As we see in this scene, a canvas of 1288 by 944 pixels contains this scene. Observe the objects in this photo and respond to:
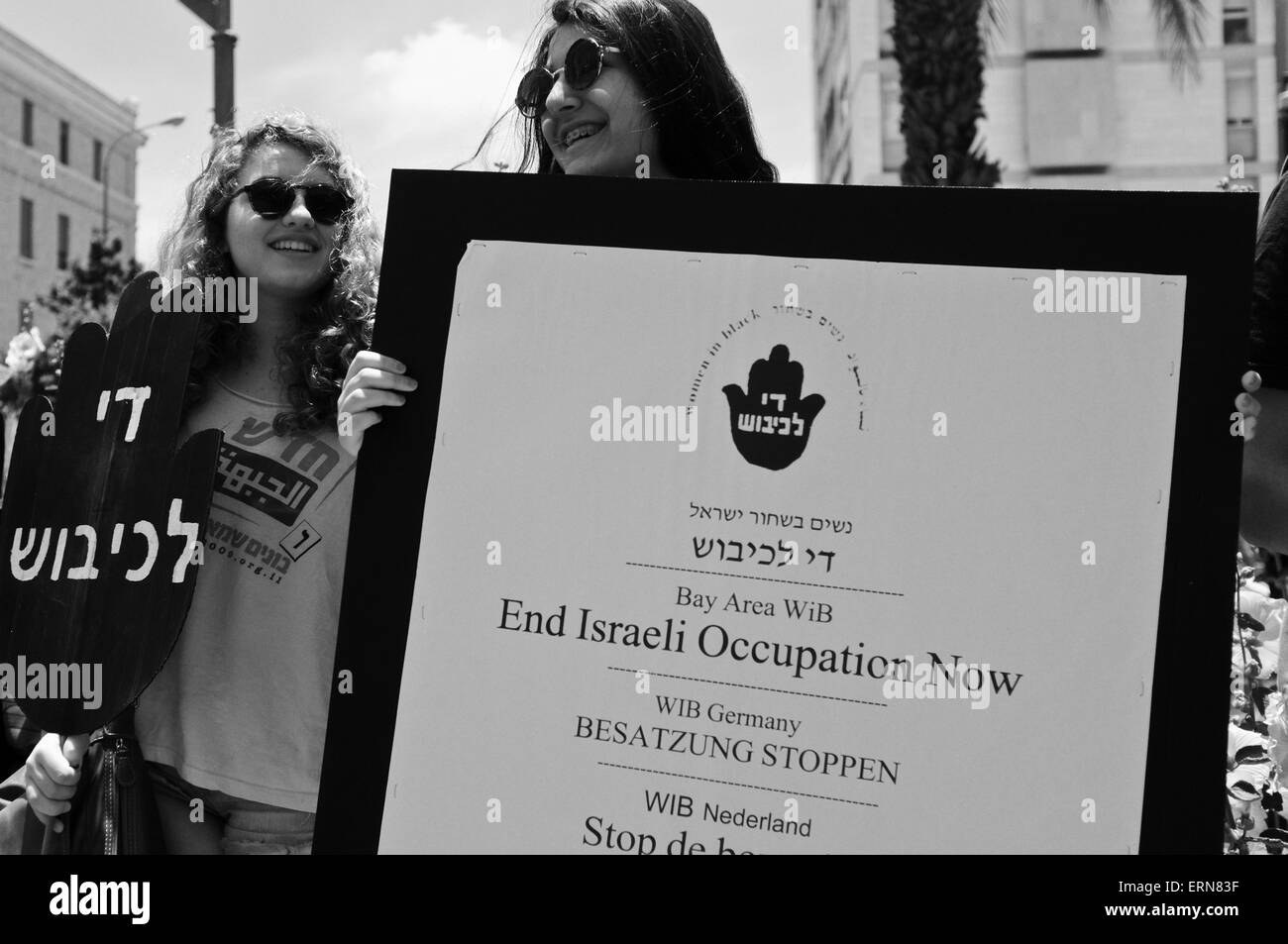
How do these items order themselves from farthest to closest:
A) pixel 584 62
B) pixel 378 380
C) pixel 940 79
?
pixel 940 79
pixel 584 62
pixel 378 380

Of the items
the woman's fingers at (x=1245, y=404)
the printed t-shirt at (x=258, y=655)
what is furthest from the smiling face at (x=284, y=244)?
the woman's fingers at (x=1245, y=404)

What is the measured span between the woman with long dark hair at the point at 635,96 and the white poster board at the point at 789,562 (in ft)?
1.35

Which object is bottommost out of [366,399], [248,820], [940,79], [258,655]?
[248,820]

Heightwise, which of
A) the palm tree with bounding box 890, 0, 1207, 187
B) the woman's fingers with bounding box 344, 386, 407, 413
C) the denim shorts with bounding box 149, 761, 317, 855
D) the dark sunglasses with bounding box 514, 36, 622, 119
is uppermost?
the palm tree with bounding box 890, 0, 1207, 187

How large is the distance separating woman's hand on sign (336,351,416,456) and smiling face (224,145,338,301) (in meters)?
0.60

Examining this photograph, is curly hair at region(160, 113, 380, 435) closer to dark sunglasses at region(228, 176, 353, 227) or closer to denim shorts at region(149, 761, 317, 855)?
dark sunglasses at region(228, 176, 353, 227)

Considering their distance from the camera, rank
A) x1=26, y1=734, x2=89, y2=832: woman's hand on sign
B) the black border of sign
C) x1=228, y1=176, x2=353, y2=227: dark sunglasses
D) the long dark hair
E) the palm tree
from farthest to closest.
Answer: the palm tree, x1=228, y1=176, x2=353, y2=227: dark sunglasses, the long dark hair, x1=26, y1=734, x2=89, y2=832: woman's hand on sign, the black border of sign

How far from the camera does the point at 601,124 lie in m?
2.18

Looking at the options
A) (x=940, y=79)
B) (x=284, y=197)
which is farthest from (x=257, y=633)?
(x=940, y=79)

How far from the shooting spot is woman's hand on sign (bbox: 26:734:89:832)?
211cm

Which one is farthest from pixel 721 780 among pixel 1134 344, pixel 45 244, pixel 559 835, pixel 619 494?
pixel 45 244

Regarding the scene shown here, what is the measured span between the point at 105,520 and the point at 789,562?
110cm

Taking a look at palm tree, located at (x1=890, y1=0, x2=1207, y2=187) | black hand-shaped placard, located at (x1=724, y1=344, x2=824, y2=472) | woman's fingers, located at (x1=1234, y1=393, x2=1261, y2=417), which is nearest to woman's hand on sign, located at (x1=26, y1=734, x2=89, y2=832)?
black hand-shaped placard, located at (x1=724, y1=344, x2=824, y2=472)

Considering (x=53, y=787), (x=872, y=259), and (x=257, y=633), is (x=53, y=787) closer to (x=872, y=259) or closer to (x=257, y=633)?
(x=257, y=633)
